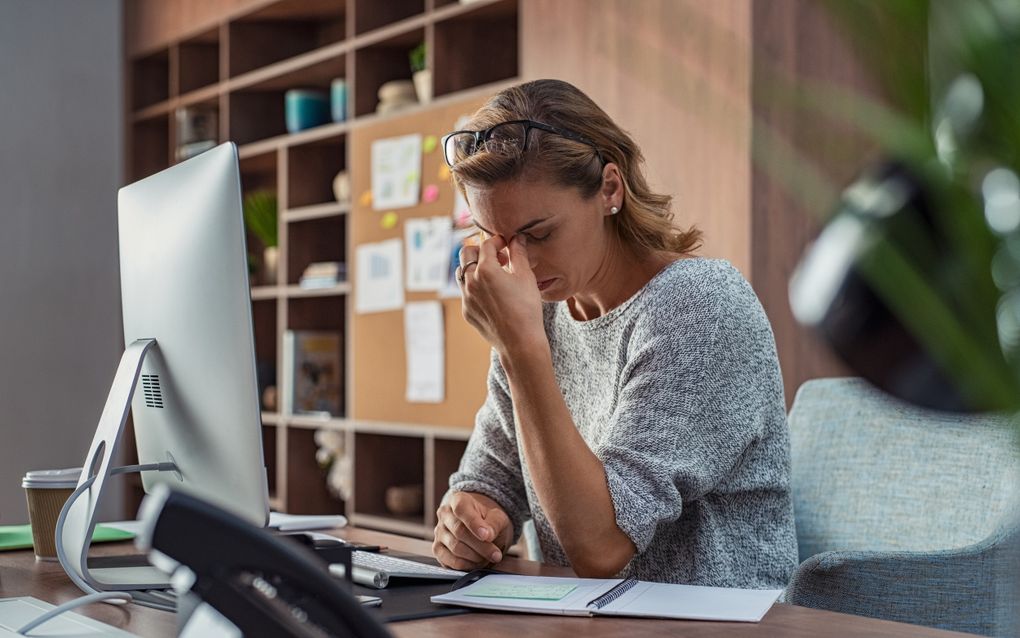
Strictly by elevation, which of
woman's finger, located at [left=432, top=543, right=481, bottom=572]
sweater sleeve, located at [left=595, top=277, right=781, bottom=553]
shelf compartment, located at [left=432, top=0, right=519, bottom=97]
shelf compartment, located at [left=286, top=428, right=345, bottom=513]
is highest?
shelf compartment, located at [left=432, top=0, right=519, bottom=97]

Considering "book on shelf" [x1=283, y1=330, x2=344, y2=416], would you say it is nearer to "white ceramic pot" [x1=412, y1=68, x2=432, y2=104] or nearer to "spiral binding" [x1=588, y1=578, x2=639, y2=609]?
"white ceramic pot" [x1=412, y1=68, x2=432, y2=104]

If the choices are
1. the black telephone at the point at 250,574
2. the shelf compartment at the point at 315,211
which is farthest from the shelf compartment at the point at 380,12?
the black telephone at the point at 250,574

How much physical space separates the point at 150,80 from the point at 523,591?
447 centimetres

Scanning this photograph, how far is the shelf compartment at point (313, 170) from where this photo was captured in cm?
423

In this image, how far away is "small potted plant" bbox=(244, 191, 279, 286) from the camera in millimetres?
4477

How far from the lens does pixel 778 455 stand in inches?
60.3

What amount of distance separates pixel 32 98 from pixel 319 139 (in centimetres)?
99

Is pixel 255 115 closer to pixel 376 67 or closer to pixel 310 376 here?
pixel 376 67

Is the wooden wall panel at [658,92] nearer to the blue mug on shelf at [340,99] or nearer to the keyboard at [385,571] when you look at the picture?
the blue mug on shelf at [340,99]

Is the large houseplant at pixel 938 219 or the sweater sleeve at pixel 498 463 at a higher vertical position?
the large houseplant at pixel 938 219

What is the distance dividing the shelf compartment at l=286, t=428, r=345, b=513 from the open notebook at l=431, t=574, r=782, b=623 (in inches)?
120

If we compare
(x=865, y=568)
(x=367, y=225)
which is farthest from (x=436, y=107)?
(x=865, y=568)

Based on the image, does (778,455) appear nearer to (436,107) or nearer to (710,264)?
(710,264)

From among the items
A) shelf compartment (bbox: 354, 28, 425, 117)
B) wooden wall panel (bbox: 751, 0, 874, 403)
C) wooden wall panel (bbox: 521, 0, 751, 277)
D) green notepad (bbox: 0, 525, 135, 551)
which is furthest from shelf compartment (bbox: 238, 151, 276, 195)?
green notepad (bbox: 0, 525, 135, 551)
